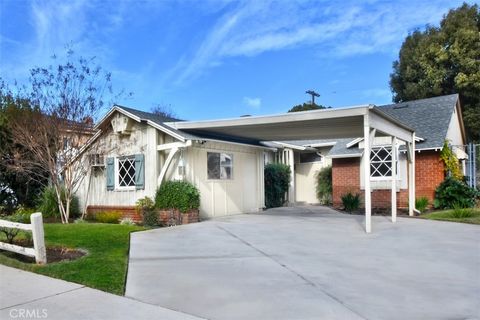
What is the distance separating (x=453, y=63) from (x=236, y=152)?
55.3ft

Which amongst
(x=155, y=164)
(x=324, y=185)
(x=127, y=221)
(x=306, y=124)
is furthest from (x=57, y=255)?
(x=324, y=185)

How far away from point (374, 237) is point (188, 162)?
6.02m

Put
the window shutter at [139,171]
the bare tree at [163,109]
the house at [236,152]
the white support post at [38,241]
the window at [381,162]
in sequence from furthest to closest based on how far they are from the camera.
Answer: the bare tree at [163,109], the window at [381,162], the window shutter at [139,171], the house at [236,152], the white support post at [38,241]

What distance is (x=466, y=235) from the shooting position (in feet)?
30.4

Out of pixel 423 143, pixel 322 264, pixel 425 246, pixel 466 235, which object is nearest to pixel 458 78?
pixel 423 143

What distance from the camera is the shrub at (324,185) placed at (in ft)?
64.6

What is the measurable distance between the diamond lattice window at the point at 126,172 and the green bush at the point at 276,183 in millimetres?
6226

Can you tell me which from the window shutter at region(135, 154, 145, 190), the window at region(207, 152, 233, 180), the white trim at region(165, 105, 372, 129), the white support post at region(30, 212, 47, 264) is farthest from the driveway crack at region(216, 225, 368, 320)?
the window shutter at region(135, 154, 145, 190)

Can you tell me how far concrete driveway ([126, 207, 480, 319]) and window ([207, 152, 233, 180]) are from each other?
12.0ft

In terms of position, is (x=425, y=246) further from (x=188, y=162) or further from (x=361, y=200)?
(x=361, y=200)

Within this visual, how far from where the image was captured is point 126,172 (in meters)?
13.8

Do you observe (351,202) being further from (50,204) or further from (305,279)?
(50,204)

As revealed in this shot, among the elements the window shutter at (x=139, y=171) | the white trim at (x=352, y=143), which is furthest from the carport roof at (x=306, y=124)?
the white trim at (x=352, y=143)

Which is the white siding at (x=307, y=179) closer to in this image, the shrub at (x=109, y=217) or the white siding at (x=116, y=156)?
the white siding at (x=116, y=156)
